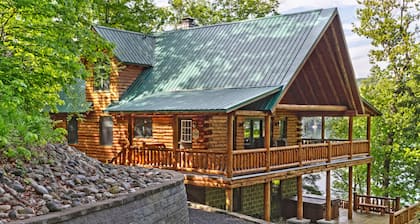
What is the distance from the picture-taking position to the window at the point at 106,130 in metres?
19.2

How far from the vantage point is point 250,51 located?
17359 mm

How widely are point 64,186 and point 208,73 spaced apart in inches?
416

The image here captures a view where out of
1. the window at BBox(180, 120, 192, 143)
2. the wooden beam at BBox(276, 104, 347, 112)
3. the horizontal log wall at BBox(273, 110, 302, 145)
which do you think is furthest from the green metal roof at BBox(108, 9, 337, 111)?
the horizontal log wall at BBox(273, 110, 302, 145)

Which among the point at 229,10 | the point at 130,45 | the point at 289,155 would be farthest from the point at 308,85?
the point at 229,10

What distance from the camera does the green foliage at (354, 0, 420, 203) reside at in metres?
23.5

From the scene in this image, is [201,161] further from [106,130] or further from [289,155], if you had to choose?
[106,130]

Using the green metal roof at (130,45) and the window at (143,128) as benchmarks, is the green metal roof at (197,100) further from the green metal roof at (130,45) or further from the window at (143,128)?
the green metal roof at (130,45)

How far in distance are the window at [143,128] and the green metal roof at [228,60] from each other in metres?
0.96

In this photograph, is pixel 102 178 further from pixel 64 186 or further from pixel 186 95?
pixel 186 95

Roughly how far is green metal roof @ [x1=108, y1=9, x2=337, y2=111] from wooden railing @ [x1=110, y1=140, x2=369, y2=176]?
1526 millimetres

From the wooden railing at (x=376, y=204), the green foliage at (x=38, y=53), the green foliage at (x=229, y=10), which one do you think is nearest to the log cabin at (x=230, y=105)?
the wooden railing at (x=376, y=204)

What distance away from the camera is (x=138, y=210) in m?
7.37

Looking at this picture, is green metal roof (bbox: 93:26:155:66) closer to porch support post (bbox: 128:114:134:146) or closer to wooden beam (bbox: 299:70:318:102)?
porch support post (bbox: 128:114:134:146)

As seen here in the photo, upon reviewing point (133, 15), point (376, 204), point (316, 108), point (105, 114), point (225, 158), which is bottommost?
point (376, 204)
